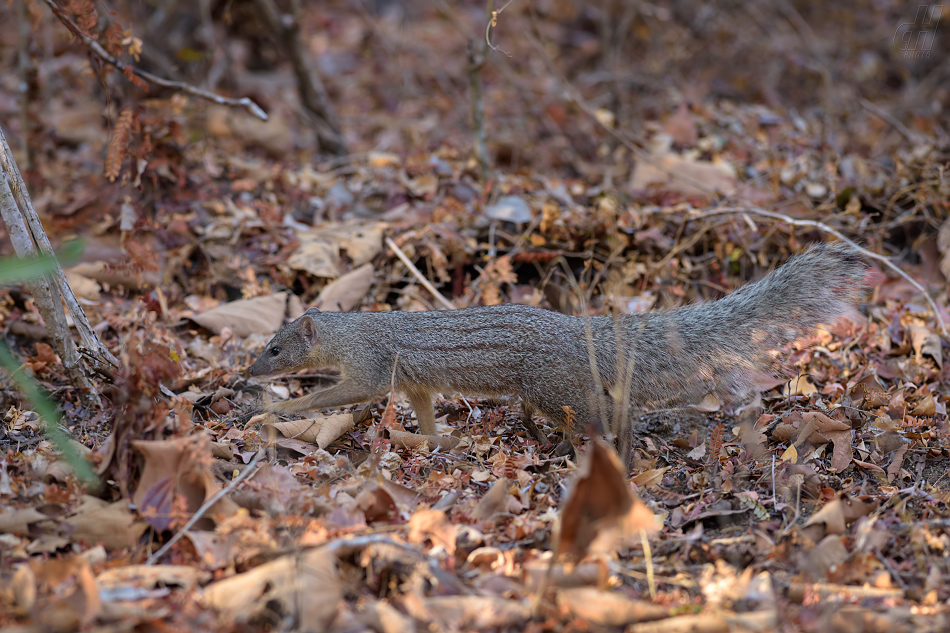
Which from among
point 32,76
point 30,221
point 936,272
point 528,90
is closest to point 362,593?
point 30,221

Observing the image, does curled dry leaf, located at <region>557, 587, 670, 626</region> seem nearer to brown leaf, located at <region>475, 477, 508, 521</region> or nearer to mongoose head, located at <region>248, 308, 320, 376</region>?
brown leaf, located at <region>475, 477, 508, 521</region>

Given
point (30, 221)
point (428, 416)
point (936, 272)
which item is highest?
point (30, 221)

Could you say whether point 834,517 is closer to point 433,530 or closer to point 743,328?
point 743,328

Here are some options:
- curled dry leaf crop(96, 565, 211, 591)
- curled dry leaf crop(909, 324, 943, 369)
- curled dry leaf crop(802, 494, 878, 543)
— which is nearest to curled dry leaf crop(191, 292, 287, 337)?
curled dry leaf crop(96, 565, 211, 591)

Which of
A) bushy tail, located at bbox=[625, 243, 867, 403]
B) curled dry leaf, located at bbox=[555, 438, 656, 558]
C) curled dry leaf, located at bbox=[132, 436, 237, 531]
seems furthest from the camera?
bushy tail, located at bbox=[625, 243, 867, 403]

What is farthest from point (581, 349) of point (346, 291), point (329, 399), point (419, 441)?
point (346, 291)

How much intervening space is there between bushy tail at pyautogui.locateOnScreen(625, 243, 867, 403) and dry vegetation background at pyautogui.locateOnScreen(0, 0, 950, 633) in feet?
1.49

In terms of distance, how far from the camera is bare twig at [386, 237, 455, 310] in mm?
6842

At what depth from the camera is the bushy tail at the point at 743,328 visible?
4.94 metres

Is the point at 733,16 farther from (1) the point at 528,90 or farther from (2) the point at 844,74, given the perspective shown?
(1) the point at 528,90

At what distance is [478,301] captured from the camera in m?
6.94

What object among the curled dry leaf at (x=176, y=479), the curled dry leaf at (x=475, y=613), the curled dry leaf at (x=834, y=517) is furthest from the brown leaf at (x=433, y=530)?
the curled dry leaf at (x=834, y=517)

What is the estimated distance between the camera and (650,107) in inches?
417

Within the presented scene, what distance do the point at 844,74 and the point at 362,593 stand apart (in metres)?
11.1
